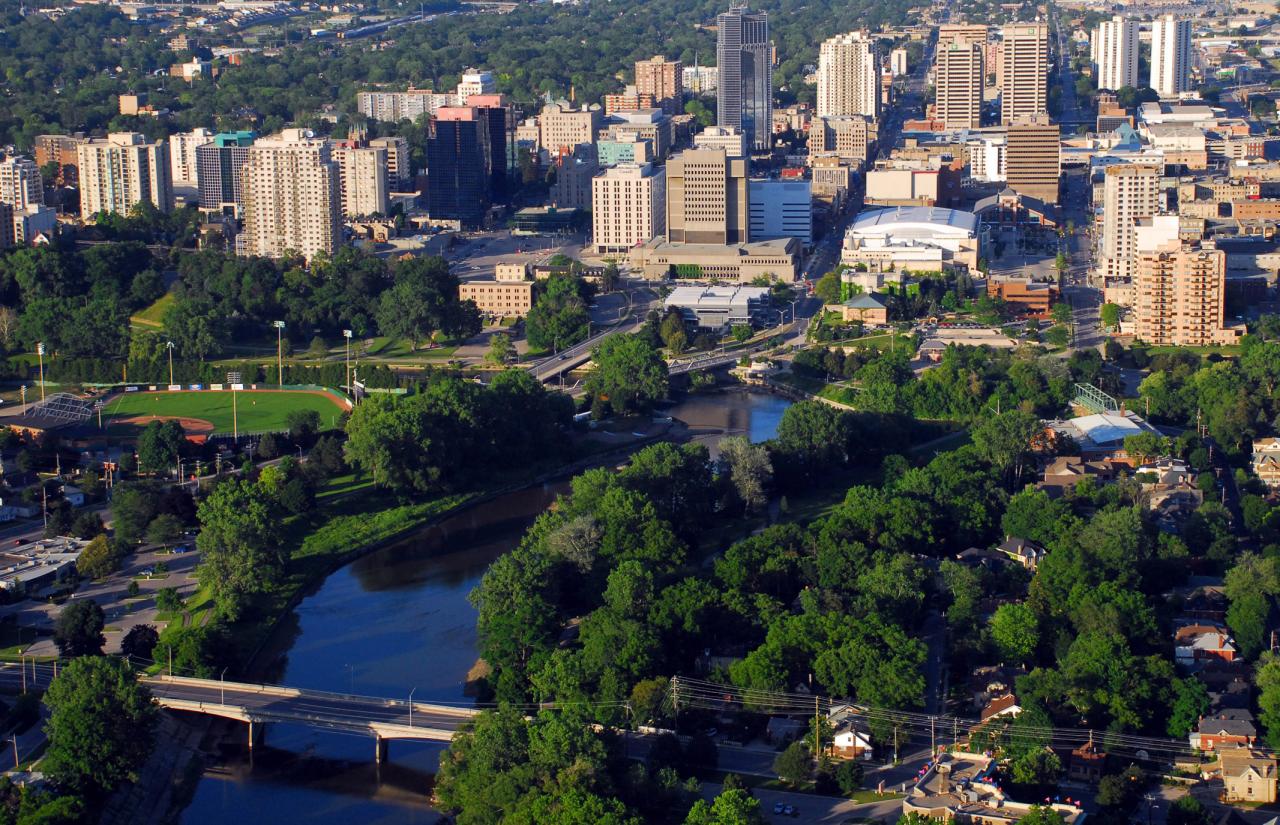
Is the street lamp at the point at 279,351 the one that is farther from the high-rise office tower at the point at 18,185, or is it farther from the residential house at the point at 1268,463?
the residential house at the point at 1268,463

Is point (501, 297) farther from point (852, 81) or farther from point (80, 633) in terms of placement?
point (852, 81)

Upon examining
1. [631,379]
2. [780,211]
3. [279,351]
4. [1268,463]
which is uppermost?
[780,211]

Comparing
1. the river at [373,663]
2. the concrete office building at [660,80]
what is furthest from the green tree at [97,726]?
the concrete office building at [660,80]

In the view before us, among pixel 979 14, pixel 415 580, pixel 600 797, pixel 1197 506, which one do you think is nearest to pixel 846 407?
pixel 1197 506

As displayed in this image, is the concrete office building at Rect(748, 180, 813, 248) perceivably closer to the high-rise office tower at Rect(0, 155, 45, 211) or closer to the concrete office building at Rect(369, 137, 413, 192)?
the concrete office building at Rect(369, 137, 413, 192)

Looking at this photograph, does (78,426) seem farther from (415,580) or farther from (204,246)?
(204,246)

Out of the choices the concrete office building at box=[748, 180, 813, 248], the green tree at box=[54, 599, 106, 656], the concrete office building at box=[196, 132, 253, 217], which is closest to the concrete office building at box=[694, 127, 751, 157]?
the concrete office building at box=[748, 180, 813, 248]

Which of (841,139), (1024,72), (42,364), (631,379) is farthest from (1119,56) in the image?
(42,364)
